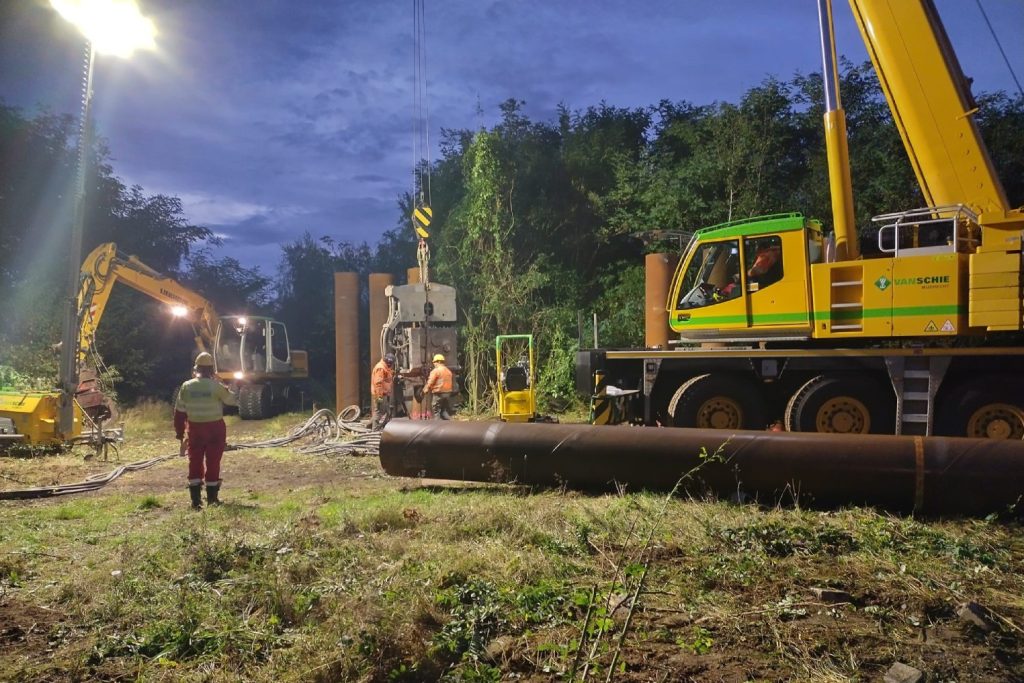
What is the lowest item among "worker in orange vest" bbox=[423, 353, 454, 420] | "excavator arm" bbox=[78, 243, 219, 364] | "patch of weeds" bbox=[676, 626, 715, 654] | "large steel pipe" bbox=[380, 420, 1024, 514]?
"patch of weeds" bbox=[676, 626, 715, 654]

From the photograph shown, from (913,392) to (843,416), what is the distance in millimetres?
771

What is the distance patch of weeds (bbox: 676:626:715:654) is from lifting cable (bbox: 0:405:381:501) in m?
7.22

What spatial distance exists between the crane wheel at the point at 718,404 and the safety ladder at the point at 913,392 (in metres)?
1.50

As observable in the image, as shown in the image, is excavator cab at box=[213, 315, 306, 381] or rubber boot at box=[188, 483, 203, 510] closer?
rubber boot at box=[188, 483, 203, 510]

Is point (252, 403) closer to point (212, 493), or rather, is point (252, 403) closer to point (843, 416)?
point (212, 493)

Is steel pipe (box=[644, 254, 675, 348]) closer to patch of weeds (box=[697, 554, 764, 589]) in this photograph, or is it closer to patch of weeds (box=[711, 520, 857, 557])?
patch of weeds (box=[711, 520, 857, 557])

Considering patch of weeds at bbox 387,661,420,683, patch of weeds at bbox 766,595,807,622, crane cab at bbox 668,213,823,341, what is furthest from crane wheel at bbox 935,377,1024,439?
patch of weeds at bbox 387,661,420,683

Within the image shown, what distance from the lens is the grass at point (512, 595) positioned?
314cm

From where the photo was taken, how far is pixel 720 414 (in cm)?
883

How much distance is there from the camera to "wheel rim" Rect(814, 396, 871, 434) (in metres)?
8.11

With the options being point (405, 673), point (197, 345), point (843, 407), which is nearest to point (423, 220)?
point (843, 407)

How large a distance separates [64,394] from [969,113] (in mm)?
12861

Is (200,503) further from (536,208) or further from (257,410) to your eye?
(536,208)

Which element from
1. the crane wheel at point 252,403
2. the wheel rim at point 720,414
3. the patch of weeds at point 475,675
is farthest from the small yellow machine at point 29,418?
the patch of weeds at point 475,675
